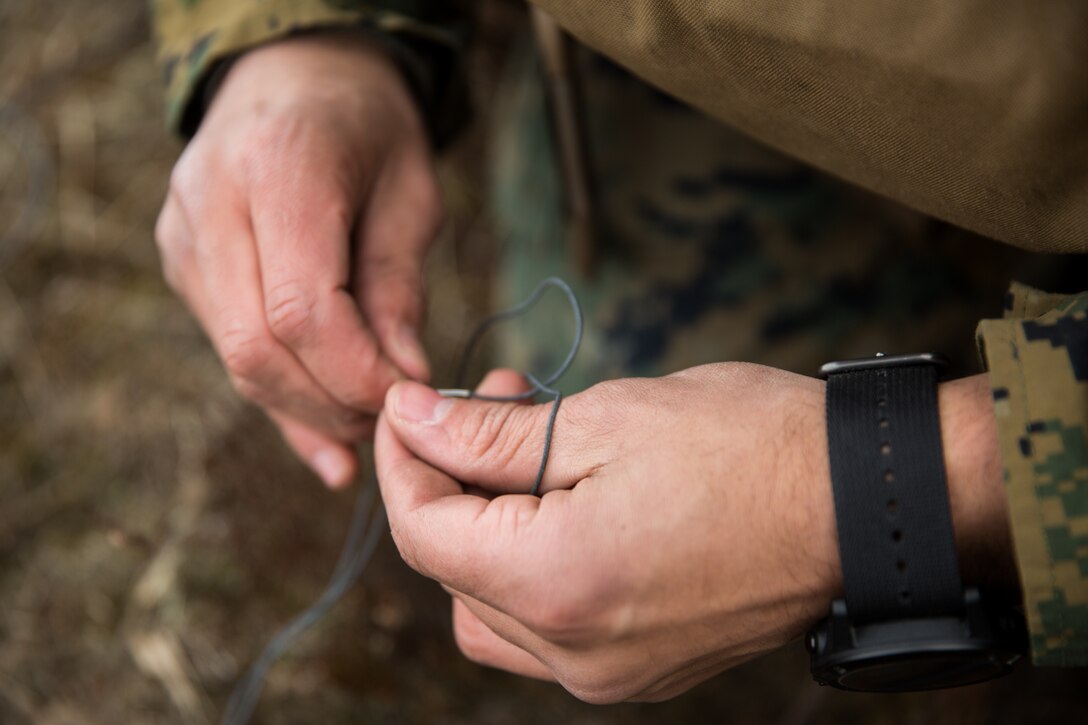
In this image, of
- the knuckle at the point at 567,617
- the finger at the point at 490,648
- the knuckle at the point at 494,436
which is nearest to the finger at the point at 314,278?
the knuckle at the point at 494,436

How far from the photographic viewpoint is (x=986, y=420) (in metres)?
0.87

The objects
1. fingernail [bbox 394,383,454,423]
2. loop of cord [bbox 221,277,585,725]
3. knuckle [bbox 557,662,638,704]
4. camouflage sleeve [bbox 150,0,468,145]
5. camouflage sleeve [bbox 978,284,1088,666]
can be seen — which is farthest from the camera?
loop of cord [bbox 221,277,585,725]

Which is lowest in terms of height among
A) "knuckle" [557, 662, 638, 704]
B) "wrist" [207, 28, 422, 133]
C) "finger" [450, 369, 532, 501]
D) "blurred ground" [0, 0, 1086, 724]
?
"blurred ground" [0, 0, 1086, 724]

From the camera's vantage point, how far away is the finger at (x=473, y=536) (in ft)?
2.88

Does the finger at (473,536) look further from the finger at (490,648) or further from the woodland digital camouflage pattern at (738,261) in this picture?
the woodland digital camouflage pattern at (738,261)

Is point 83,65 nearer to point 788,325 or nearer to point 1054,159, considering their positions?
point 788,325

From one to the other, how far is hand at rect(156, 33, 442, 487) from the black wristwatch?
59 centimetres

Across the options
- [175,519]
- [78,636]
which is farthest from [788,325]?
[78,636]

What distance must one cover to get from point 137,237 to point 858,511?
2105mm

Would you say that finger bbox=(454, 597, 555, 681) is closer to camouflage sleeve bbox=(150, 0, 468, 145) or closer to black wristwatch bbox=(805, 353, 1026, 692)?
black wristwatch bbox=(805, 353, 1026, 692)

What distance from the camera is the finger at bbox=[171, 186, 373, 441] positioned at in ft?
3.84

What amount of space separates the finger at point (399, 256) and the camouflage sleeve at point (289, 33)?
202 mm

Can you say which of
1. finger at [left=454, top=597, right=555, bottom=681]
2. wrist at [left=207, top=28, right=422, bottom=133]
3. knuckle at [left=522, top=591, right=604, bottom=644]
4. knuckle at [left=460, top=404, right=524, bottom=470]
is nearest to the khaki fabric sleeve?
wrist at [left=207, top=28, right=422, bottom=133]

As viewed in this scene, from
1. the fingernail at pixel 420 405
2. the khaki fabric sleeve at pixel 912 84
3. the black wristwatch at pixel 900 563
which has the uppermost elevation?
the khaki fabric sleeve at pixel 912 84
